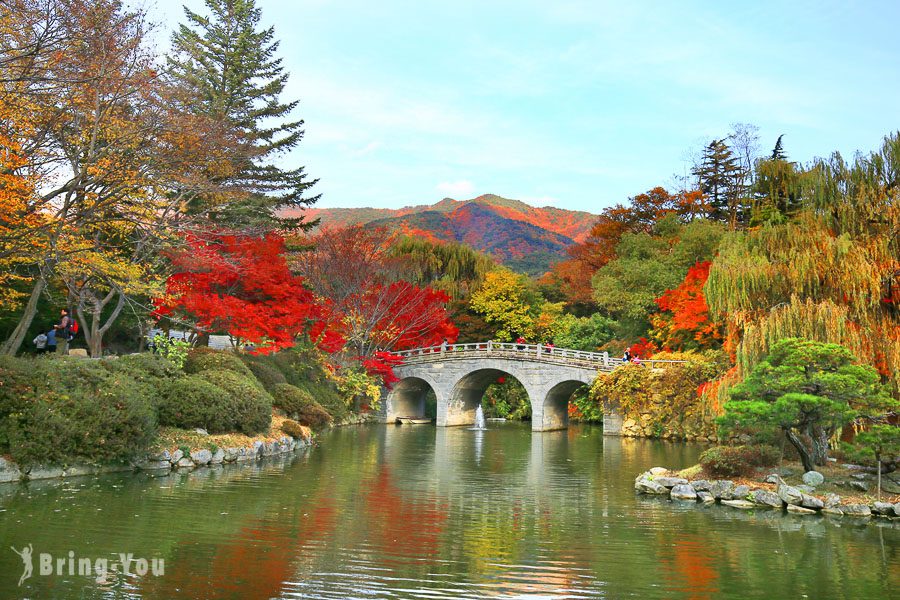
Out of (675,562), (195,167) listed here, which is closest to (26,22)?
(195,167)

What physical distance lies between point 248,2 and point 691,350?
2454cm

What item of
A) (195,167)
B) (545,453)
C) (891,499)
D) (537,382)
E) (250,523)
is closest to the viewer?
(250,523)

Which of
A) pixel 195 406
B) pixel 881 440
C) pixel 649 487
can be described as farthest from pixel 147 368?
pixel 881 440

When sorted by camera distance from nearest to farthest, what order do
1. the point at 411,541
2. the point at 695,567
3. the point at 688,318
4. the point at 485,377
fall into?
the point at 695,567
the point at 411,541
the point at 688,318
the point at 485,377

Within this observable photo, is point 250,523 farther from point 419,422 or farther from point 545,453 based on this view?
point 419,422

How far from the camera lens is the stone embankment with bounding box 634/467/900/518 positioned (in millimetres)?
11703

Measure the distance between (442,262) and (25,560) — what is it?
120 feet

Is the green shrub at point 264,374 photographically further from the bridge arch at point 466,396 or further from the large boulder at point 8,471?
the bridge arch at point 466,396

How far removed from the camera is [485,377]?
3572 cm

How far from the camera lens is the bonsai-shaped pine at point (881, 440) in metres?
11.8

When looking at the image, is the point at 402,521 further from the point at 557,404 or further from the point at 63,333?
the point at 557,404

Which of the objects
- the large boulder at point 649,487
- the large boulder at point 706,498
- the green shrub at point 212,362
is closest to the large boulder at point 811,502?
the large boulder at point 706,498

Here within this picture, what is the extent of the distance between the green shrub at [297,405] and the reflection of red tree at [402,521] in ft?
30.0

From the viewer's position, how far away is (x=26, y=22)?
10.8 metres
